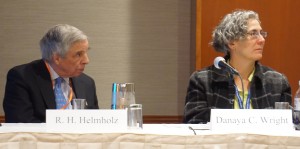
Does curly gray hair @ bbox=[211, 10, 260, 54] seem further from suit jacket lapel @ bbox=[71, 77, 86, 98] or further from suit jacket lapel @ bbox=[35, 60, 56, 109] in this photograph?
suit jacket lapel @ bbox=[35, 60, 56, 109]

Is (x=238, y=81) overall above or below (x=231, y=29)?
below

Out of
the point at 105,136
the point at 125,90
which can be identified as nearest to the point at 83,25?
the point at 125,90

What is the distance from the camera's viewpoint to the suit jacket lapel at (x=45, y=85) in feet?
9.29

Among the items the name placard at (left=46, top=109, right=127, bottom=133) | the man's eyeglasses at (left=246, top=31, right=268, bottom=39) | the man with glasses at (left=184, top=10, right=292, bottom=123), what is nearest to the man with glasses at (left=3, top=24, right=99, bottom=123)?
the man with glasses at (left=184, top=10, right=292, bottom=123)

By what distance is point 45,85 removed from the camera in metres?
2.87

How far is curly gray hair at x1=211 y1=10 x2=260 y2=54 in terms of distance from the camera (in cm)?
306

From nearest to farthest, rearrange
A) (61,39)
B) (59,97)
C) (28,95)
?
(28,95)
(59,97)
(61,39)

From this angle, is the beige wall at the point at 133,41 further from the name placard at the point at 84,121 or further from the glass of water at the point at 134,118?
the name placard at the point at 84,121

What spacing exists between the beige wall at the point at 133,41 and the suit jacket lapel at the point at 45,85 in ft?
3.80

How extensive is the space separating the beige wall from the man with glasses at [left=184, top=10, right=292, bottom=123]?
3.22 feet

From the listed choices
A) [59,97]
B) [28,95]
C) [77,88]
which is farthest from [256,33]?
[28,95]

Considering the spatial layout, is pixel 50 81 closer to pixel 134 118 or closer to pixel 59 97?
pixel 59 97

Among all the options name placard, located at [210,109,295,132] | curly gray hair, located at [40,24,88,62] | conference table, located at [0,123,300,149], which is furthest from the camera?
curly gray hair, located at [40,24,88,62]

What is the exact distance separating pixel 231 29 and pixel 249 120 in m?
1.22
